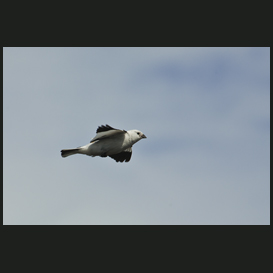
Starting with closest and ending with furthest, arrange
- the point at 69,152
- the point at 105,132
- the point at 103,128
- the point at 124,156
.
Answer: the point at 103,128 < the point at 105,132 < the point at 69,152 < the point at 124,156

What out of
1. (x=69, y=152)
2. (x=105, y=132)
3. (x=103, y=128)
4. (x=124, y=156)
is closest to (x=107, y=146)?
(x=105, y=132)

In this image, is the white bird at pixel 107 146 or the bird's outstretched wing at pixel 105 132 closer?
the bird's outstretched wing at pixel 105 132

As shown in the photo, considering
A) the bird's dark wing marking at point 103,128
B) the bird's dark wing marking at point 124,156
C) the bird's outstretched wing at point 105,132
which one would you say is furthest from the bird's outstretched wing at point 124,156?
the bird's dark wing marking at point 103,128

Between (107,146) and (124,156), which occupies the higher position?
(107,146)

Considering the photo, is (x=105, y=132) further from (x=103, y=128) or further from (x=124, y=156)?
(x=124, y=156)

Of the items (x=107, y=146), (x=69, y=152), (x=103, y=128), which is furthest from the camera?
(x=69, y=152)

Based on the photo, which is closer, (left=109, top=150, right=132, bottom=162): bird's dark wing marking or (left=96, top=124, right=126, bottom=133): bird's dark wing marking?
(left=96, top=124, right=126, bottom=133): bird's dark wing marking

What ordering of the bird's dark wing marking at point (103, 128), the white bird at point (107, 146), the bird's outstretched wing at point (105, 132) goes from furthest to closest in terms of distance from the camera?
the white bird at point (107, 146)
the bird's outstretched wing at point (105, 132)
the bird's dark wing marking at point (103, 128)

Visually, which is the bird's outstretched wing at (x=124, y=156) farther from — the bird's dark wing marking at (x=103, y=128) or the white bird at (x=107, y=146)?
the bird's dark wing marking at (x=103, y=128)

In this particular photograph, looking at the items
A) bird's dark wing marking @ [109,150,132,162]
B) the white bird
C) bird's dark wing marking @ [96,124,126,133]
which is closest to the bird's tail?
the white bird

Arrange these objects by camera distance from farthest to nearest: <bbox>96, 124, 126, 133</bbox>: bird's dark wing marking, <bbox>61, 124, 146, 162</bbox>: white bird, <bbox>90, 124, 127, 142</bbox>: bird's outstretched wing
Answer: <bbox>61, 124, 146, 162</bbox>: white bird, <bbox>90, 124, 127, 142</bbox>: bird's outstretched wing, <bbox>96, 124, 126, 133</bbox>: bird's dark wing marking

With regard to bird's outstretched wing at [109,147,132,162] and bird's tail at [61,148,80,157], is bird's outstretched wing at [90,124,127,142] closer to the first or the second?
bird's tail at [61,148,80,157]
